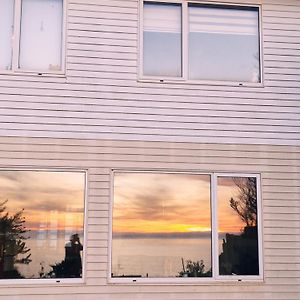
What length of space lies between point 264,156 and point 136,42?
8.57 feet

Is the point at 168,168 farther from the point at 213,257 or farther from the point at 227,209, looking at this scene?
the point at 213,257

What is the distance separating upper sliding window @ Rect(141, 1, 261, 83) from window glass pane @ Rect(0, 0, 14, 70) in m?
1.99

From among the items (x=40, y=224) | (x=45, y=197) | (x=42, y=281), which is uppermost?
(x=45, y=197)

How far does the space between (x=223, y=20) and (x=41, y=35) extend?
2867mm

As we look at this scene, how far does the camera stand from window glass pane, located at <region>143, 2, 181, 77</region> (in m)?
8.34

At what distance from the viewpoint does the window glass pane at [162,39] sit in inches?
328

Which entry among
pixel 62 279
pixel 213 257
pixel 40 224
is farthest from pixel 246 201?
pixel 40 224

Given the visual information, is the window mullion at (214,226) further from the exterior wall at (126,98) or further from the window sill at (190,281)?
the exterior wall at (126,98)

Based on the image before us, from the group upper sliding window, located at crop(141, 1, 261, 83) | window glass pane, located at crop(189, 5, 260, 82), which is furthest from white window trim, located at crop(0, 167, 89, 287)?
window glass pane, located at crop(189, 5, 260, 82)

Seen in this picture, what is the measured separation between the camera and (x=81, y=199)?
780cm

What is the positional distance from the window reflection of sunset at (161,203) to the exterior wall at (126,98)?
2.06ft

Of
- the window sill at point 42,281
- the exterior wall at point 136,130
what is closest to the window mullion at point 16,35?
the exterior wall at point 136,130

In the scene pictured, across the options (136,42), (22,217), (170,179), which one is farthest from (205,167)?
(22,217)

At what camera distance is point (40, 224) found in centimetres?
763
